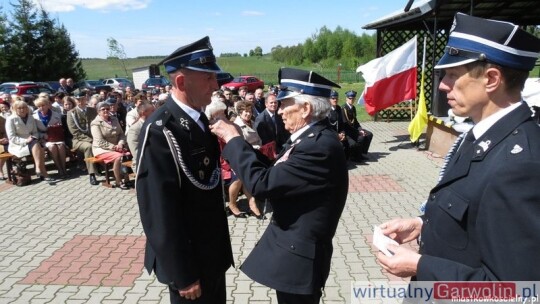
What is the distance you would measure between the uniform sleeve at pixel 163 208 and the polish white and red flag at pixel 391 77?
981 centimetres

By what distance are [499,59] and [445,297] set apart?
35.0 inches

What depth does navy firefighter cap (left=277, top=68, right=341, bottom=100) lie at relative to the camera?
249cm

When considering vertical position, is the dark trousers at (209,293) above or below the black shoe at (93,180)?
above

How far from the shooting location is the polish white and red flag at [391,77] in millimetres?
11180

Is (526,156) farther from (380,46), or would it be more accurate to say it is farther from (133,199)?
(380,46)

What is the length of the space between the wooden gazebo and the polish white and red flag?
1.95 feet

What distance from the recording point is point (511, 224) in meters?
1.27

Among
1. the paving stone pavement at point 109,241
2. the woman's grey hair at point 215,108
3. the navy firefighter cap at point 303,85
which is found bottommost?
the paving stone pavement at point 109,241

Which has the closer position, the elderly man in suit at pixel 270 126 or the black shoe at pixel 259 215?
the black shoe at pixel 259 215

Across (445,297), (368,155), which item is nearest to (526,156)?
(445,297)

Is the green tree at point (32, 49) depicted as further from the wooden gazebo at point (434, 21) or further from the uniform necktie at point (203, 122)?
the uniform necktie at point (203, 122)

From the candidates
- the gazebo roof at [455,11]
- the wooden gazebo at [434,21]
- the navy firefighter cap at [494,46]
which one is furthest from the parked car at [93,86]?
the navy firefighter cap at [494,46]

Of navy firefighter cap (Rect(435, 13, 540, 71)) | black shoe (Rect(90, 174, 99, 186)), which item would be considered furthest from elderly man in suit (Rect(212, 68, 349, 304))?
black shoe (Rect(90, 174, 99, 186))

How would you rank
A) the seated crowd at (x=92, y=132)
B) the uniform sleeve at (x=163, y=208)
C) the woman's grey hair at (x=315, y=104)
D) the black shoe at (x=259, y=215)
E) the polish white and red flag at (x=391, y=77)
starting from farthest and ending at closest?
the polish white and red flag at (x=391, y=77) < the seated crowd at (x=92, y=132) < the black shoe at (x=259, y=215) < the woman's grey hair at (x=315, y=104) < the uniform sleeve at (x=163, y=208)
